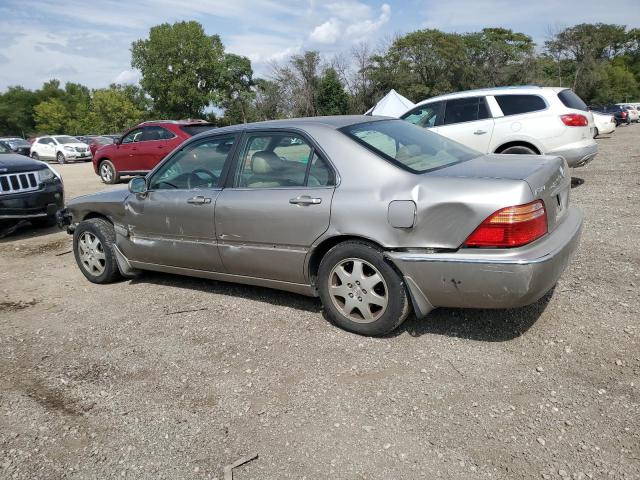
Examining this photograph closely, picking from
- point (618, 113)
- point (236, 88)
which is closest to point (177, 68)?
point (236, 88)

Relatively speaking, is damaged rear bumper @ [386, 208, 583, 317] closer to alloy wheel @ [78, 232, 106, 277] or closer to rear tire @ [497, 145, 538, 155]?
alloy wheel @ [78, 232, 106, 277]

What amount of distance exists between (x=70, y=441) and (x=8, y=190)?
587cm

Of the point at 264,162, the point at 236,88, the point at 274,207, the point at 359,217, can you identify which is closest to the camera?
the point at 359,217

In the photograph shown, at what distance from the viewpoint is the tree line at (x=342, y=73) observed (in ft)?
150

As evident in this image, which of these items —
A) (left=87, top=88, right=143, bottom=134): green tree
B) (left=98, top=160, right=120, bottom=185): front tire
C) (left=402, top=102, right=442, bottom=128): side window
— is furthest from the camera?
(left=87, top=88, right=143, bottom=134): green tree

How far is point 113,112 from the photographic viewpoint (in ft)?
208

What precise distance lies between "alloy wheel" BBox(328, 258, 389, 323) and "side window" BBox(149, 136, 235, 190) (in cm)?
138

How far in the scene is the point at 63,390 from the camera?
10.9 feet

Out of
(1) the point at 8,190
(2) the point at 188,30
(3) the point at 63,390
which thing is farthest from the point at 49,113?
(3) the point at 63,390

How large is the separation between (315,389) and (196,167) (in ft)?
7.59

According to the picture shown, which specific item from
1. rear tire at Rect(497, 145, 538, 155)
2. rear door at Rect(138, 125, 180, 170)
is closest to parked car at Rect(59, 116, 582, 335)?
rear tire at Rect(497, 145, 538, 155)

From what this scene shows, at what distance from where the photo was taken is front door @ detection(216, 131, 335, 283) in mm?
3717

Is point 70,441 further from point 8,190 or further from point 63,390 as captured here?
point 8,190

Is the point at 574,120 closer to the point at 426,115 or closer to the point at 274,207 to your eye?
the point at 426,115
